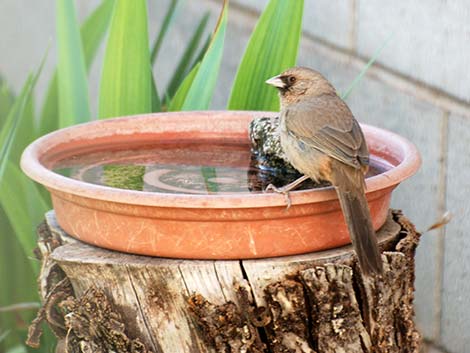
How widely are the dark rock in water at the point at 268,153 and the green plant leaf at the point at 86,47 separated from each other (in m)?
1.11

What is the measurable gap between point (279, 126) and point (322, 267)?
0.57m

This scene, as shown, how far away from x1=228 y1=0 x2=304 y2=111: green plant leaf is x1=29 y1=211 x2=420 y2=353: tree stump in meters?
1.00

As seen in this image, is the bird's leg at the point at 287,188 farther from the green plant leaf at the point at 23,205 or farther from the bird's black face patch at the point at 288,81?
Result: the green plant leaf at the point at 23,205

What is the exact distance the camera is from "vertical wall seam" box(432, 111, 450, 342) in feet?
12.9

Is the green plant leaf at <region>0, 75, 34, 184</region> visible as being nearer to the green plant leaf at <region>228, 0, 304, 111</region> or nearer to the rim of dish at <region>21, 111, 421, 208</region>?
the rim of dish at <region>21, 111, 421, 208</region>

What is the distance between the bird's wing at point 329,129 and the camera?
3.04m

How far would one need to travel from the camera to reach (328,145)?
3.08m

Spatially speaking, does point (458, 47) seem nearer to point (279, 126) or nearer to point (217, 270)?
point (279, 126)

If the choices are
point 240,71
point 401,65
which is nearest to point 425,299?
point 401,65

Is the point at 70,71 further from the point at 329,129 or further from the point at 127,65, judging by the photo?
the point at 329,129

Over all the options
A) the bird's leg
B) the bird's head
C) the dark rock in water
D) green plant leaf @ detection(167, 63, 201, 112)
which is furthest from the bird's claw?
green plant leaf @ detection(167, 63, 201, 112)

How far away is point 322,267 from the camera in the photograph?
286 centimetres

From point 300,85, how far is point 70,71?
3.29 feet

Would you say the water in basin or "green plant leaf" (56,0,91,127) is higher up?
"green plant leaf" (56,0,91,127)
